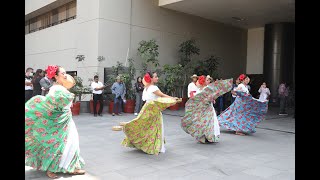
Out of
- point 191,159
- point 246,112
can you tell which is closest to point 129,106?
point 246,112

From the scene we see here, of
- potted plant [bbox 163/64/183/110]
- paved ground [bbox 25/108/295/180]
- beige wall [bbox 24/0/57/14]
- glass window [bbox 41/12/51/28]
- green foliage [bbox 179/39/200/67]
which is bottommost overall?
paved ground [bbox 25/108/295/180]

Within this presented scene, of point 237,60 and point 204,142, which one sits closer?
point 204,142

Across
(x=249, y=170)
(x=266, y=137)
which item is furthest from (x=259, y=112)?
(x=249, y=170)

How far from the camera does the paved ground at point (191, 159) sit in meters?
4.15

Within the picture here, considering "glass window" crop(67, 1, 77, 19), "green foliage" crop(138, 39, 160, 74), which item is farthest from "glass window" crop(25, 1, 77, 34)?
"green foliage" crop(138, 39, 160, 74)

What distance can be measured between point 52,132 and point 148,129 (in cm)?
172

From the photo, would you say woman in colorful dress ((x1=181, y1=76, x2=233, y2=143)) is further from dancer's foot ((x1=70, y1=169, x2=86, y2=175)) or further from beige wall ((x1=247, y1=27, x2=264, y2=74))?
beige wall ((x1=247, y1=27, x2=264, y2=74))

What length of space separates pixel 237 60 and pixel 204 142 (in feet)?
43.7

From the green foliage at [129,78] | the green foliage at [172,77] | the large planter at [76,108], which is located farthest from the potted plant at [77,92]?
the green foliage at [172,77]

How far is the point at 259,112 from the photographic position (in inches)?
292

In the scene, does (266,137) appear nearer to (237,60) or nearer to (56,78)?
(56,78)

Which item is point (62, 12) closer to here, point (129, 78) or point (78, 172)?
point (129, 78)

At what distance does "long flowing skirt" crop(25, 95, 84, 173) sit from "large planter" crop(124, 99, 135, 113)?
7.86 m

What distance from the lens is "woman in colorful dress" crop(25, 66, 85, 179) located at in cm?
374
